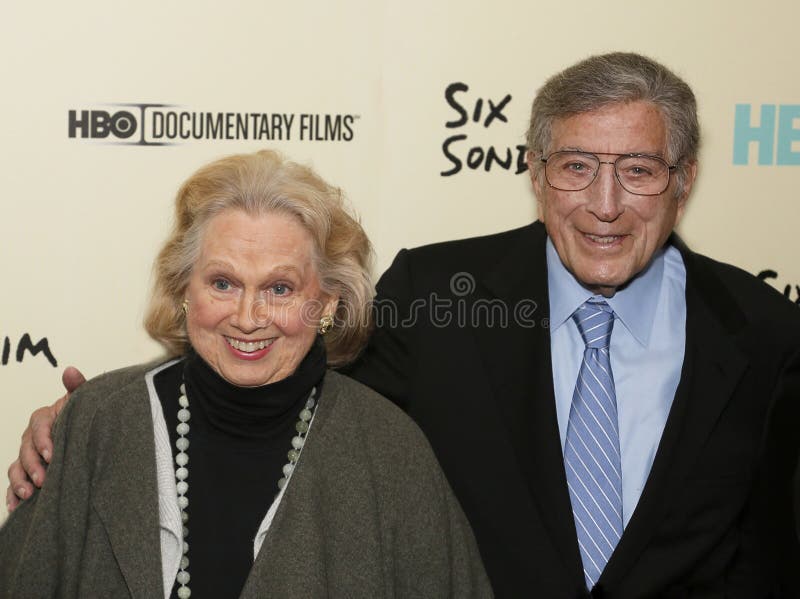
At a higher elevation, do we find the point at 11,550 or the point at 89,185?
the point at 89,185

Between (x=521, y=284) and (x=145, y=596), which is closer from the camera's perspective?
(x=145, y=596)

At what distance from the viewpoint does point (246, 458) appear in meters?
1.96

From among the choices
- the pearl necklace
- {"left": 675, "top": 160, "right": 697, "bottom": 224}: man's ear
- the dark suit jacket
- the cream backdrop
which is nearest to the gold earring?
the pearl necklace

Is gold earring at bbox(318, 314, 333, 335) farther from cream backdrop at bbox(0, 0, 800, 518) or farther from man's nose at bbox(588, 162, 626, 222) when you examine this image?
cream backdrop at bbox(0, 0, 800, 518)

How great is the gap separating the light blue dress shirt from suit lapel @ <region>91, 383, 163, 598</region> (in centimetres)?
86

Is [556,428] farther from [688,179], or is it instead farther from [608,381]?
[688,179]

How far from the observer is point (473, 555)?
2062 millimetres

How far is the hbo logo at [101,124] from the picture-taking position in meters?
2.59

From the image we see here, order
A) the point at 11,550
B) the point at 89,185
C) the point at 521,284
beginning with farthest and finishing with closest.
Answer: the point at 89,185
the point at 521,284
the point at 11,550

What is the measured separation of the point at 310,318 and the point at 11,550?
0.72 meters

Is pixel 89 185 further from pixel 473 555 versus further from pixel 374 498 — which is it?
pixel 473 555

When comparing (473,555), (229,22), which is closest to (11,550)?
(473,555)

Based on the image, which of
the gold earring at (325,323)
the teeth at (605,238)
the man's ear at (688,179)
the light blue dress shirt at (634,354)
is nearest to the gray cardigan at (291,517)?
the gold earring at (325,323)

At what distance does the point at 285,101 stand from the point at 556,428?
45.6 inches
